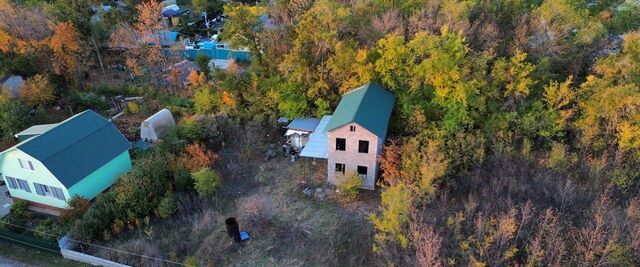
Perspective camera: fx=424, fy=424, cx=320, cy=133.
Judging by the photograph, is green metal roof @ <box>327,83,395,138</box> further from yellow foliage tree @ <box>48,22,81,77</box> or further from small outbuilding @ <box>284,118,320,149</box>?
yellow foliage tree @ <box>48,22,81,77</box>

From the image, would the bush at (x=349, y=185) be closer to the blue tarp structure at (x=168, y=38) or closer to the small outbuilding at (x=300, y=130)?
the small outbuilding at (x=300, y=130)

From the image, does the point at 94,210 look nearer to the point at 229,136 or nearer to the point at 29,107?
the point at 229,136

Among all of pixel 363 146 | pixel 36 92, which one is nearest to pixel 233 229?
pixel 363 146

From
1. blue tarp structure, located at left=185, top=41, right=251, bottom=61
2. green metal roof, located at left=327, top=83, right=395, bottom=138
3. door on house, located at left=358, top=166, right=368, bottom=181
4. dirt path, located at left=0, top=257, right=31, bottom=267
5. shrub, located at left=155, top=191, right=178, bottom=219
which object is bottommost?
dirt path, located at left=0, top=257, right=31, bottom=267

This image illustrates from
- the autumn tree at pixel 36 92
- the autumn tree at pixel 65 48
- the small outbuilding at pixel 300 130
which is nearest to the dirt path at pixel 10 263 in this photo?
the small outbuilding at pixel 300 130

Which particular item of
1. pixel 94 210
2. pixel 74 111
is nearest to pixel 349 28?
pixel 94 210

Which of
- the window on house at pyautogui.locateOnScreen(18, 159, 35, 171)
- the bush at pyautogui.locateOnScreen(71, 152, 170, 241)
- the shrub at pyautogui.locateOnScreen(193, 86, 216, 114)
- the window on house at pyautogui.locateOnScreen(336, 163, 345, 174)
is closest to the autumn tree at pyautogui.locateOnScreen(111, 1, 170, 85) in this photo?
the shrub at pyautogui.locateOnScreen(193, 86, 216, 114)

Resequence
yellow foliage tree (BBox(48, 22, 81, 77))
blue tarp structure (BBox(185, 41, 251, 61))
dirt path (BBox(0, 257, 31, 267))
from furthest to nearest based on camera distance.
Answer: blue tarp structure (BBox(185, 41, 251, 61)) < yellow foliage tree (BBox(48, 22, 81, 77)) < dirt path (BBox(0, 257, 31, 267))
